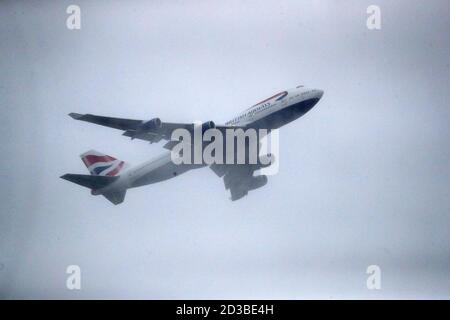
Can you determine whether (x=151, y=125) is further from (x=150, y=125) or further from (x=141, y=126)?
(x=141, y=126)

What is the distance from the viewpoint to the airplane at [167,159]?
8.95 m

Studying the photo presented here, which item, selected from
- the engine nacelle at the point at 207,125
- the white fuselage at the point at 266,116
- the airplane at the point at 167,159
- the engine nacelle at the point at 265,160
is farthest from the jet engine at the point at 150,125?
the engine nacelle at the point at 265,160

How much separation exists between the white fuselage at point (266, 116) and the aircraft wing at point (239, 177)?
747 millimetres

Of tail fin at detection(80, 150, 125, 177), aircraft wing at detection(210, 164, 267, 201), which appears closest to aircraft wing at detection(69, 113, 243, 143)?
aircraft wing at detection(210, 164, 267, 201)

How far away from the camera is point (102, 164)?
11078 mm

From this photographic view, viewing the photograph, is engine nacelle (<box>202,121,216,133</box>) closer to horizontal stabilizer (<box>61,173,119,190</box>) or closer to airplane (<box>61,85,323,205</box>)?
airplane (<box>61,85,323,205</box>)

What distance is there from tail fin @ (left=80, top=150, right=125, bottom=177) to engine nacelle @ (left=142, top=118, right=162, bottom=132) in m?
2.42

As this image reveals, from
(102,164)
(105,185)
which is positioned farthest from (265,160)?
(102,164)

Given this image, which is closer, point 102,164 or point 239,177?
point 239,177

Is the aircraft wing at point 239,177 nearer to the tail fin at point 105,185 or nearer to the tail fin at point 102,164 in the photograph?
the tail fin at point 105,185

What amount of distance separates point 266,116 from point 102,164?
12.3ft
